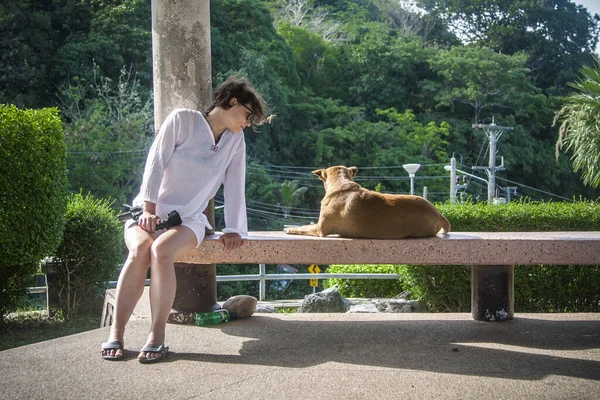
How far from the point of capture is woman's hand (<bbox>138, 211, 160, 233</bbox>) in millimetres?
4242

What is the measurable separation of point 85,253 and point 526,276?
5484mm

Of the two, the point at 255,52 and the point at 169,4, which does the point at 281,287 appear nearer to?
the point at 255,52

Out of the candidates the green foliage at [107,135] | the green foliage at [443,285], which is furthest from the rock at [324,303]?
the green foliage at [107,135]

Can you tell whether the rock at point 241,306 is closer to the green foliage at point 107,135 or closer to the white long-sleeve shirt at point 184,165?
the white long-sleeve shirt at point 184,165

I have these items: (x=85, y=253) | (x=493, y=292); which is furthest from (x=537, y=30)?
(x=493, y=292)

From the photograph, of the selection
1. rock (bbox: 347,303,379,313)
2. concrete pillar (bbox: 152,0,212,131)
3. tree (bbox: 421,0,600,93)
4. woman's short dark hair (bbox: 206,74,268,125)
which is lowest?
→ rock (bbox: 347,303,379,313)

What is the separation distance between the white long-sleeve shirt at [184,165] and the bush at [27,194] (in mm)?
2909

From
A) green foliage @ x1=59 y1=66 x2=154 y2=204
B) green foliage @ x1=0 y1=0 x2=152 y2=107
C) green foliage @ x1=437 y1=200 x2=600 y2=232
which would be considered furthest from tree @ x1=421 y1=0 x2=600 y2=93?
green foliage @ x1=437 y1=200 x2=600 y2=232

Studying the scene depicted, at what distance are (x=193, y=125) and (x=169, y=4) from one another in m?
1.33

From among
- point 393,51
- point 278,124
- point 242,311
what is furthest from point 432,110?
point 242,311

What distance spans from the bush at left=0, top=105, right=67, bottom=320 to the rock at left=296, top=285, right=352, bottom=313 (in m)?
2.97

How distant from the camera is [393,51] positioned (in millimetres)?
39344

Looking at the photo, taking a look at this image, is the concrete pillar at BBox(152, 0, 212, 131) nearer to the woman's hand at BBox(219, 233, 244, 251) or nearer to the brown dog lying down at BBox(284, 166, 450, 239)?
the woman's hand at BBox(219, 233, 244, 251)

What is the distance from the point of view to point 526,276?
8359mm
